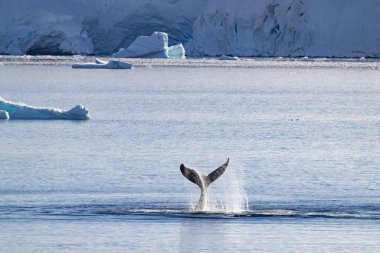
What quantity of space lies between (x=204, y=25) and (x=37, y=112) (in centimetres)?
3401

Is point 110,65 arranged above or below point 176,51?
below

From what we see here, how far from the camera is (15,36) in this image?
65625 millimetres

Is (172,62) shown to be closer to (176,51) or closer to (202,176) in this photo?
(176,51)

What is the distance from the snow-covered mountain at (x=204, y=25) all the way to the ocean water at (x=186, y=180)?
19.6 meters

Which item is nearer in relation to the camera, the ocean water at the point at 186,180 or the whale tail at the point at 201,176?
the ocean water at the point at 186,180

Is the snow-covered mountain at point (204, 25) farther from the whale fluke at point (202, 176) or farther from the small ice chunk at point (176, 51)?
the whale fluke at point (202, 176)

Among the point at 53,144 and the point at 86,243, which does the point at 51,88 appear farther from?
the point at 86,243

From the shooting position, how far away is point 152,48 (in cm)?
6056

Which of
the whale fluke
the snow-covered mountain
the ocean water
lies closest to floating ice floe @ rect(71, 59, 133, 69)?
the snow-covered mountain

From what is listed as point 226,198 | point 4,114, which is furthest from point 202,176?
point 4,114

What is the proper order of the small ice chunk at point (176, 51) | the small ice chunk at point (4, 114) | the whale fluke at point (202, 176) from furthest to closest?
1. the small ice chunk at point (176, 51)
2. the small ice chunk at point (4, 114)
3. the whale fluke at point (202, 176)

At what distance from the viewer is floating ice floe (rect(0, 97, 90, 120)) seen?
28.3 metres

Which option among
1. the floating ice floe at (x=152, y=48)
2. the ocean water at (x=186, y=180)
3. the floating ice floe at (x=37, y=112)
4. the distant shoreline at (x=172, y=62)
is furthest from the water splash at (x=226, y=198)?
the distant shoreline at (x=172, y=62)

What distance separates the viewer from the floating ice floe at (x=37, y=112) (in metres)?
28.3
